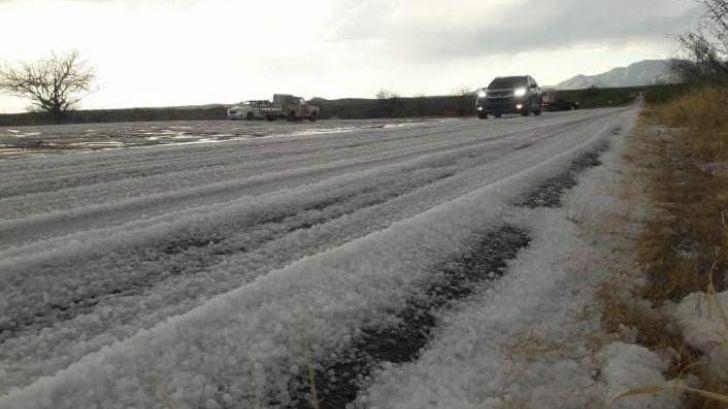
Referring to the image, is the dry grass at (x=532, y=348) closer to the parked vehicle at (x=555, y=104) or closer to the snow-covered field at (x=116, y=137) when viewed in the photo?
the snow-covered field at (x=116, y=137)

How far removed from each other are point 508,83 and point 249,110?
14262 millimetres

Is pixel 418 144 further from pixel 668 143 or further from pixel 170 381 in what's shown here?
pixel 170 381

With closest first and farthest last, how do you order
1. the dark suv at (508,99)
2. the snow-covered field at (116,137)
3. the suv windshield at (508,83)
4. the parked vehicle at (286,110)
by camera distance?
the snow-covered field at (116,137) → the dark suv at (508,99) → the suv windshield at (508,83) → the parked vehicle at (286,110)

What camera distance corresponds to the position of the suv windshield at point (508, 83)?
2001 centimetres

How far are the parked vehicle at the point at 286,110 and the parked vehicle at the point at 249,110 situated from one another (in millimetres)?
244

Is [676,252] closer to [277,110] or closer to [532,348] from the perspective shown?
[532,348]

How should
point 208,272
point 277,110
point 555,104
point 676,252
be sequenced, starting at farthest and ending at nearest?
point 555,104 → point 277,110 → point 676,252 → point 208,272

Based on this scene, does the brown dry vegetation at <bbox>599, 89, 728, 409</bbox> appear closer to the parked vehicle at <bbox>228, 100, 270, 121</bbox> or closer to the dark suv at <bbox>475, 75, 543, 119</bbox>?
the dark suv at <bbox>475, 75, 543, 119</bbox>

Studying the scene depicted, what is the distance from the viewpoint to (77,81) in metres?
41.2

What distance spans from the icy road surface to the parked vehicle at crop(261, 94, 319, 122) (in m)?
24.6

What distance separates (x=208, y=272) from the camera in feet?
6.18

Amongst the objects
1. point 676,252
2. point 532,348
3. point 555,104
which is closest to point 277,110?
point 555,104

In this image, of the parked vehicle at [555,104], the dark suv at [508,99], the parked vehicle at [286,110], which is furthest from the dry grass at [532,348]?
the parked vehicle at [555,104]

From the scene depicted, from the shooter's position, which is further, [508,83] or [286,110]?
[286,110]
